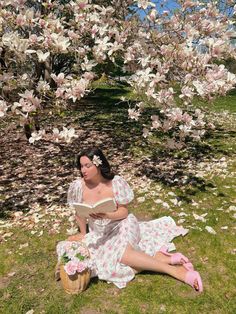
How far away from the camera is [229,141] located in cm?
1711

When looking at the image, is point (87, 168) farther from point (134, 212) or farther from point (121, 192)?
point (134, 212)

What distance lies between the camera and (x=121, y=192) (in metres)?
7.58

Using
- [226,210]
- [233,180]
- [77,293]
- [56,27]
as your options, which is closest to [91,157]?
[77,293]

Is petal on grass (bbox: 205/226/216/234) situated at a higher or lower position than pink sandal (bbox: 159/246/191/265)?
lower

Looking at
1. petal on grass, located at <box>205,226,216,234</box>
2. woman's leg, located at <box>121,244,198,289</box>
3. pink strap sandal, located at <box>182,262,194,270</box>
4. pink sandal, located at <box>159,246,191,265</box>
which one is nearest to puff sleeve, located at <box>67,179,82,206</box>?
woman's leg, located at <box>121,244,198,289</box>

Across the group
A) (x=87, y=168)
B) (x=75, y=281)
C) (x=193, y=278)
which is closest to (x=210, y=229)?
(x=193, y=278)

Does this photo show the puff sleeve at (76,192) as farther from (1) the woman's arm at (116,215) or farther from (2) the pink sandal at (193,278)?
(2) the pink sandal at (193,278)

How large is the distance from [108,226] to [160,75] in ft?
11.6

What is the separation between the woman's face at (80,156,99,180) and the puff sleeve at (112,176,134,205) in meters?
0.45

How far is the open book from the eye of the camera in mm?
6949

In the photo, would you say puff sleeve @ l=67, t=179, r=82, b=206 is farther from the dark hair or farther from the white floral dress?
the dark hair

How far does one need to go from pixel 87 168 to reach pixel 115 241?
1.46m

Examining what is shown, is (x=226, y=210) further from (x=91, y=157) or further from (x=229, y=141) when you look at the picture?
(x=229, y=141)

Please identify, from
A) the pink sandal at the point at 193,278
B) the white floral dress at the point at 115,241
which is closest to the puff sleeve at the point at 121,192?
the white floral dress at the point at 115,241
